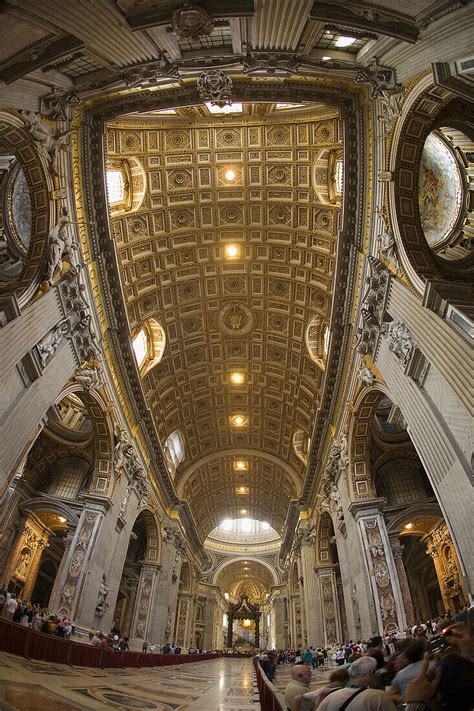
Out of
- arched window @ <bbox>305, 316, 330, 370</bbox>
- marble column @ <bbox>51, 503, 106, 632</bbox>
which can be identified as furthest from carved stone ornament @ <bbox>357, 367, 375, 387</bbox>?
marble column @ <bbox>51, 503, 106, 632</bbox>

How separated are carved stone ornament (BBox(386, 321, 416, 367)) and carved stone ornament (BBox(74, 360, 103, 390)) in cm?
963

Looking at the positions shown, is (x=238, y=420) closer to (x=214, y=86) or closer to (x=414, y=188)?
(x=414, y=188)

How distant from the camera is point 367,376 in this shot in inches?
→ 515

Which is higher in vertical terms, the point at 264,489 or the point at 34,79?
the point at 264,489

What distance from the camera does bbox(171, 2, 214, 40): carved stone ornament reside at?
21.8ft

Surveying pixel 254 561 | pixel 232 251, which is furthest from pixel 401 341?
pixel 254 561

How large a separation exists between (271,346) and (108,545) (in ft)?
39.1

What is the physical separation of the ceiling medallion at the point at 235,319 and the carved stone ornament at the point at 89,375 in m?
7.59

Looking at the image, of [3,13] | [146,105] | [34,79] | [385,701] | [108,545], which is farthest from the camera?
[108,545]

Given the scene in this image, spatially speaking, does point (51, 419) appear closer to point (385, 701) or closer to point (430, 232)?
point (430, 232)

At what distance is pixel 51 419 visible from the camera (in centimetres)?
1819

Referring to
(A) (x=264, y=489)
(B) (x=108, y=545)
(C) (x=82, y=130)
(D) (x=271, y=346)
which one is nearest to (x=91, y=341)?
(C) (x=82, y=130)

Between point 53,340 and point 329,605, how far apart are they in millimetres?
18941

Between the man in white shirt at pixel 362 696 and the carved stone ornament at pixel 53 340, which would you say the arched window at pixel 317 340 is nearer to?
the carved stone ornament at pixel 53 340
